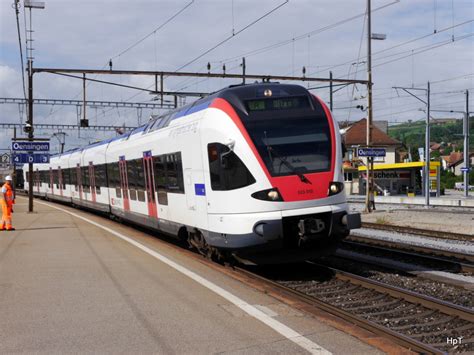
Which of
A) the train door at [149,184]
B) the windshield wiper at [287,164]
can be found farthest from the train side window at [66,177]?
the windshield wiper at [287,164]

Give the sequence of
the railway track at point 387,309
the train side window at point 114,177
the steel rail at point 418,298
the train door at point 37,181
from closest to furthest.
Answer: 1. the railway track at point 387,309
2. the steel rail at point 418,298
3. the train side window at point 114,177
4. the train door at point 37,181

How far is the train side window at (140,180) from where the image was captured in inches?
592

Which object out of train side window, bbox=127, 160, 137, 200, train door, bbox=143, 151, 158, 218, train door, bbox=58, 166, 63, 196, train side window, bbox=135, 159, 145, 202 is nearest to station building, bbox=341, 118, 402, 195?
train door, bbox=58, 166, 63, 196

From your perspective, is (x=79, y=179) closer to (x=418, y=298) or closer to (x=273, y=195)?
(x=273, y=195)

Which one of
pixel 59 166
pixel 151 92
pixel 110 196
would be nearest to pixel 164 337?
pixel 110 196

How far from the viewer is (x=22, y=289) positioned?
8.28 m

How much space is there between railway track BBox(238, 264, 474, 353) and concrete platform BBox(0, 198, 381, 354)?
53 cm

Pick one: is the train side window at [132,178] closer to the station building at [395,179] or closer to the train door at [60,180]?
the train door at [60,180]

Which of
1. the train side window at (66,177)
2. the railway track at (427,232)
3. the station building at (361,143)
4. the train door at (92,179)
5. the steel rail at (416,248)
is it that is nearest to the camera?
the steel rail at (416,248)

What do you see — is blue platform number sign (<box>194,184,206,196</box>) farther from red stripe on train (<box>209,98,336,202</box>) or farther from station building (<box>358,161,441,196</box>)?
station building (<box>358,161,441,196</box>)

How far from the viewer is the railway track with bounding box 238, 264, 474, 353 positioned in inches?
250

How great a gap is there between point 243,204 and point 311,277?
2052 mm

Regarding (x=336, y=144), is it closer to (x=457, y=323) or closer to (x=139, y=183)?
(x=457, y=323)

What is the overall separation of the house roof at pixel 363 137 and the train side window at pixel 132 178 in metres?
60.7
